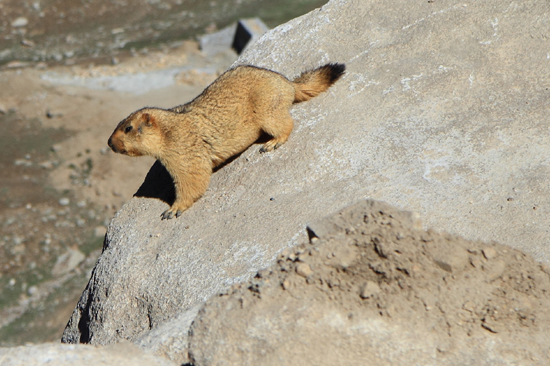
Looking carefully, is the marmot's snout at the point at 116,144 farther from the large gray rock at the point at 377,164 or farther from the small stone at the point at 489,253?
A: the small stone at the point at 489,253

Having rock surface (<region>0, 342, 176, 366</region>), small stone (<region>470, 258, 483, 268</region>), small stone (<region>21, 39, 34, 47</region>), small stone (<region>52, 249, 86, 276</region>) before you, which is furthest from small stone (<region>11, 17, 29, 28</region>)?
small stone (<region>470, 258, 483, 268</region>)

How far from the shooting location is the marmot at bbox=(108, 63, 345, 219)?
20.2 feet

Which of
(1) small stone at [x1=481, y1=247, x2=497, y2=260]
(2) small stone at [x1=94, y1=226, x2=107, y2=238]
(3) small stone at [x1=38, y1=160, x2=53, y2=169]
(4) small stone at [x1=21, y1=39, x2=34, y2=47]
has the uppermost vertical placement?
(4) small stone at [x1=21, y1=39, x2=34, y2=47]

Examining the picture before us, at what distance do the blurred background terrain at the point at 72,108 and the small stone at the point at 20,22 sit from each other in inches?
1.0

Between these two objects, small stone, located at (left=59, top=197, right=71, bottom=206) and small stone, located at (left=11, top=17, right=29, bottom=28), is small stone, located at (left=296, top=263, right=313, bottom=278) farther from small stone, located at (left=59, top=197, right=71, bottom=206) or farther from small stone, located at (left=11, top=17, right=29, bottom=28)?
small stone, located at (left=11, top=17, right=29, bottom=28)

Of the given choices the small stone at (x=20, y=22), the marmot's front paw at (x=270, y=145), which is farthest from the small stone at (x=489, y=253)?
the small stone at (x=20, y=22)

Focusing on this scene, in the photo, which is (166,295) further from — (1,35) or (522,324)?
(1,35)

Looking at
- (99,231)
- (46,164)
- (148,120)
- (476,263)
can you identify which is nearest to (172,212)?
(148,120)

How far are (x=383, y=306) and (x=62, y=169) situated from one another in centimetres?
994

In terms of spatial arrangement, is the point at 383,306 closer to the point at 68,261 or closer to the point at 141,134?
the point at 141,134

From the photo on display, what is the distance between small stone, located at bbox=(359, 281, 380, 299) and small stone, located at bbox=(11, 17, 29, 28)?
15.1 m

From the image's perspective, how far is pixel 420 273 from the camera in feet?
11.7

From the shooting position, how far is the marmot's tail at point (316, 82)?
21.4 ft

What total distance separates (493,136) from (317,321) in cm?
313
